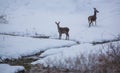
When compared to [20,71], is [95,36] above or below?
above

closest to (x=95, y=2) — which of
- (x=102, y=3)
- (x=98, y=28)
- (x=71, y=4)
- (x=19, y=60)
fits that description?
(x=102, y=3)

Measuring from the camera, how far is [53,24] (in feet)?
55.9

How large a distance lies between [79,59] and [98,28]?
307 inches

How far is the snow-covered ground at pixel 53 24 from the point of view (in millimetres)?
10453

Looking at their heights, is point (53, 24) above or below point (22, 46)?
above

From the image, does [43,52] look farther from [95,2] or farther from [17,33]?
[95,2]

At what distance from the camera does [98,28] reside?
1507 centimetres

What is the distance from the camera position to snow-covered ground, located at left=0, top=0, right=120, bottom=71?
10.5 metres

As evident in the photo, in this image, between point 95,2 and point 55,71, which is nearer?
point 55,71

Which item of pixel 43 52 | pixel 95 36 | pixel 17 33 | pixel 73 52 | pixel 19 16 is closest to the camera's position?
pixel 73 52

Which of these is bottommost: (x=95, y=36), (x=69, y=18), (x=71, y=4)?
(x=95, y=36)

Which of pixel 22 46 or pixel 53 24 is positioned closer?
pixel 22 46

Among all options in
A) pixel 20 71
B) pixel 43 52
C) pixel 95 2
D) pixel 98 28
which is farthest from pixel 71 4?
pixel 20 71

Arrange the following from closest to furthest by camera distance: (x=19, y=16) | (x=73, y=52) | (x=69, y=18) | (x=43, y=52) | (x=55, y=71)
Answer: (x=55, y=71) < (x=73, y=52) < (x=43, y=52) < (x=69, y=18) < (x=19, y=16)
